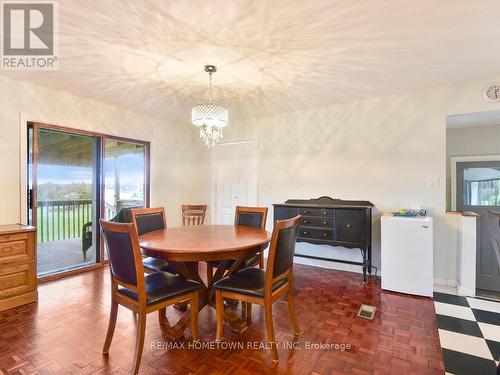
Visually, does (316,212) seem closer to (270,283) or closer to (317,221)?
(317,221)

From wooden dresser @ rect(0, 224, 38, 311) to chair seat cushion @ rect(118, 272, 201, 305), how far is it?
4.96 feet

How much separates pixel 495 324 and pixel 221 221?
12.6ft

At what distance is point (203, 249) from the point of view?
6.06 ft

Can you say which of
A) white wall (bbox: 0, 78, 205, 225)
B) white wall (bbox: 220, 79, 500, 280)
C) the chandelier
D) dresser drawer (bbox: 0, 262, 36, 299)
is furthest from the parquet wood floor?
the chandelier

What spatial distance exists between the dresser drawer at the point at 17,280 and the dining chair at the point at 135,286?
1440 mm

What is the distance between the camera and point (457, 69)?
2.68 metres

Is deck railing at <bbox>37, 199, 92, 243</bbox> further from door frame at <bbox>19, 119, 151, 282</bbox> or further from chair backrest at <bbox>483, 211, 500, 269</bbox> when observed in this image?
chair backrest at <bbox>483, 211, 500, 269</bbox>

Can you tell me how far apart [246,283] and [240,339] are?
0.46m

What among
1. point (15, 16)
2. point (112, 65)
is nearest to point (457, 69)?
point (112, 65)

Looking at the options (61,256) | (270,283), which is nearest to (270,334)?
(270,283)

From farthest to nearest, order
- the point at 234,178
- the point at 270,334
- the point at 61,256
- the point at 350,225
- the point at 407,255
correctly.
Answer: the point at 234,178, the point at 61,256, the point at 350,225, the point at 407,255, the point at 270,334

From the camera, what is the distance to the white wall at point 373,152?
317 centimetres

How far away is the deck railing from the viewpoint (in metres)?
3.36

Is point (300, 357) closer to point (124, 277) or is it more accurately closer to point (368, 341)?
point (368, 341)
